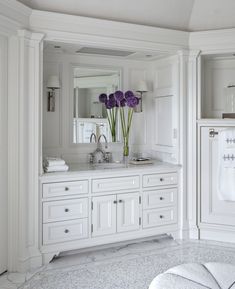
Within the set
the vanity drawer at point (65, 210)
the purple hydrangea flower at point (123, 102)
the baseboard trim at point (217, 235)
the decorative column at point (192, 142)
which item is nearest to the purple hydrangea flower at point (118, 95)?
the purple hydrangea flower at point (123, 102)

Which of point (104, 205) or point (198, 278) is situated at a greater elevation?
point (104, 205)

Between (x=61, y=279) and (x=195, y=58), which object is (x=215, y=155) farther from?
(x=61, y=279)

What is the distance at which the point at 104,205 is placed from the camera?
342cm

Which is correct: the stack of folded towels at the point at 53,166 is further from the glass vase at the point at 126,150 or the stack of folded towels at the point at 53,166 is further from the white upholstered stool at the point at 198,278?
the white upholstered stool at the point at 198,278

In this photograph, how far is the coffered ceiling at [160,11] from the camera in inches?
125

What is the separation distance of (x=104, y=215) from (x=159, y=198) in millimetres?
652

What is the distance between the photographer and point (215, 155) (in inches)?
148

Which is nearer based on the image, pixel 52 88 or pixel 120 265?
pixel 120 265

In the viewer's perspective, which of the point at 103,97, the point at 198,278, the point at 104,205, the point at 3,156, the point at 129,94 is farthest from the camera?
the point at 103,97

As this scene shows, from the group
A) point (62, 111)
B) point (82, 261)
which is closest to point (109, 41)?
point (62, 111)

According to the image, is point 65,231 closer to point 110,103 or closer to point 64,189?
point 64,189

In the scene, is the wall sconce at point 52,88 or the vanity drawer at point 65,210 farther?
the wall sconce at point 52,88

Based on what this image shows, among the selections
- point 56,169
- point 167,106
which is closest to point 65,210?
point 56,169

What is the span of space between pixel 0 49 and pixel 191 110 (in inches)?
80.5
